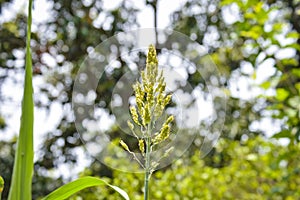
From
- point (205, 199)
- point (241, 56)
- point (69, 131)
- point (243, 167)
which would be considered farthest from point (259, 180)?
point (69, 131)

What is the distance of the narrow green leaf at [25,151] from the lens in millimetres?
530

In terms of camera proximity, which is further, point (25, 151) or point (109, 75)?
point (109, 75)

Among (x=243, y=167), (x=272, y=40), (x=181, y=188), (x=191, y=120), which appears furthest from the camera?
(x=243, y=167)

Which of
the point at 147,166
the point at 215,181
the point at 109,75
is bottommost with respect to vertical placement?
the point at 215,181

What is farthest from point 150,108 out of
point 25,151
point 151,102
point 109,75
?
point 109,75

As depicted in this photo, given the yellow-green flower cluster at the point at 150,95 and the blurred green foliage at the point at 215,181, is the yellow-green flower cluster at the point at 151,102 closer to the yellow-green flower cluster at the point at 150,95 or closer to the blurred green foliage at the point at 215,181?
the yellow-green flower cluster at the point at 150,95

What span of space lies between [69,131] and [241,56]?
1.42 meters

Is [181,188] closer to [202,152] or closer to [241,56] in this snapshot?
[241,56]

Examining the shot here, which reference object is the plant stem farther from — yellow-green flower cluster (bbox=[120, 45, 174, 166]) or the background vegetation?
the background vegetation

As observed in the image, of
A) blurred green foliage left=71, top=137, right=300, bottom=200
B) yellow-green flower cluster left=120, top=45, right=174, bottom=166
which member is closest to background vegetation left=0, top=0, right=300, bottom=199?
blurred green foliage left=71, top=137, right=300, bottom=200

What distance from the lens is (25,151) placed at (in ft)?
1.76

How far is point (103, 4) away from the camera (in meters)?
4.12

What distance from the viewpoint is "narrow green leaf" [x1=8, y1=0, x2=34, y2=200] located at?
0.53 meters

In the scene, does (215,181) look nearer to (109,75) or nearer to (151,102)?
(109,75)
